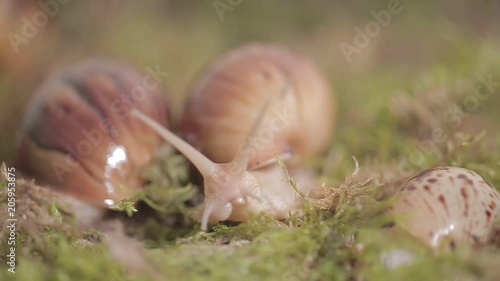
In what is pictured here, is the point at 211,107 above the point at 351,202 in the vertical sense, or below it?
above

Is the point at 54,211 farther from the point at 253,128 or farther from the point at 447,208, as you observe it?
the point at 447,208

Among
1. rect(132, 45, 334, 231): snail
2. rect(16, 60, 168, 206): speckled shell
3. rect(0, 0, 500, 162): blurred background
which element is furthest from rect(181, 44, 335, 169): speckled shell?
rect(0, 0, 500, 162): blurred background

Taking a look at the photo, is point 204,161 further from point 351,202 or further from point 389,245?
point 389,245

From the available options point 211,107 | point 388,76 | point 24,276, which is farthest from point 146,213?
point 388,76

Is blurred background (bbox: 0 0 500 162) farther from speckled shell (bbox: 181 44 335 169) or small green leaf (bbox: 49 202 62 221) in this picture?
small green leaf (bbox: 49 202 62 221)

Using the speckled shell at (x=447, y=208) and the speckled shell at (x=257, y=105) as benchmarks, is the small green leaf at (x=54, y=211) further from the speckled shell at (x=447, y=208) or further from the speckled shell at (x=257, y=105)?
the speckled shell at (x=447, y=208)

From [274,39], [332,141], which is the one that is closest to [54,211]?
[332,141]
